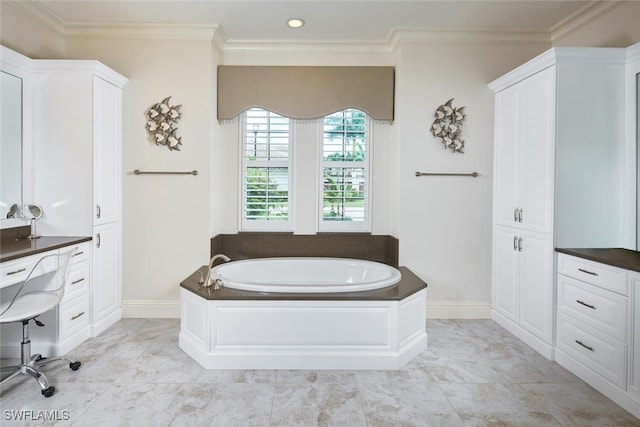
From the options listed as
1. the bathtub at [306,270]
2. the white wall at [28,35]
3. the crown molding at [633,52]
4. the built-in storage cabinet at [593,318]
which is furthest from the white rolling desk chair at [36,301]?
the crown molding at [633,52]

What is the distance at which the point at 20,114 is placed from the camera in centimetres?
289

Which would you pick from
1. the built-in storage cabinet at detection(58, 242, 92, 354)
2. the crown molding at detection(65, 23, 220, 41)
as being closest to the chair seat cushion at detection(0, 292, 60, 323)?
the built-in storage cabinet at detection(58, 242, 92, 354)

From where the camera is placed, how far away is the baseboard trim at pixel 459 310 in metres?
3.58

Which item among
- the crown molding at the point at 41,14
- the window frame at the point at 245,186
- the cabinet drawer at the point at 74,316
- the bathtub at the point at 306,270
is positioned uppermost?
the crown molding at the point at 41,14

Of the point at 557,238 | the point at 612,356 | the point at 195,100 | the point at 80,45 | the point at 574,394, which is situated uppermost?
the point at 80,45

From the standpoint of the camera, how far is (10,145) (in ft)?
9.21

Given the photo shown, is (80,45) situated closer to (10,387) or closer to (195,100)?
(195,100)

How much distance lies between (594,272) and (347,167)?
88.1 inches

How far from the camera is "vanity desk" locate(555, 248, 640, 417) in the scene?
207cm

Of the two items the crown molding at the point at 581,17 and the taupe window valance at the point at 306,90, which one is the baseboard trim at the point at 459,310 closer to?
the taupe window valance at the point at 306,90

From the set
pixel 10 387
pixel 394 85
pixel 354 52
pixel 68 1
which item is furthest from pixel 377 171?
pixel 10 387

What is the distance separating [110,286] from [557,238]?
3.61m

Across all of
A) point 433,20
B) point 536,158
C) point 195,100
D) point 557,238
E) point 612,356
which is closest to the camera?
point 612,356

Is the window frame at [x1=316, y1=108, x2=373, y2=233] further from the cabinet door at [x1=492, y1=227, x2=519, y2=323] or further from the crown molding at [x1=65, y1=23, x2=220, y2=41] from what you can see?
the crown molding at [x1=65, y1=23, x2=220, y2=41]
